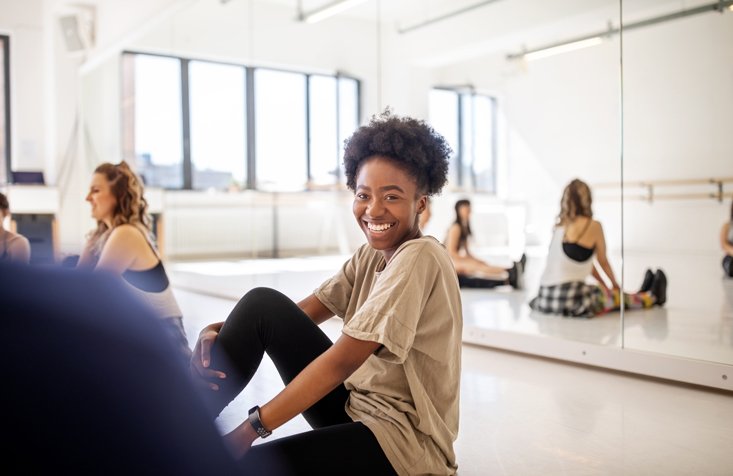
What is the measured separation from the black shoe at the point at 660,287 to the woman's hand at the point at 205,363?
2736 millimetres

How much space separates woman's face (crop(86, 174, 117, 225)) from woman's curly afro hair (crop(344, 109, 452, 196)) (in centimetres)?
170

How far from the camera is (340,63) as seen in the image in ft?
15.4

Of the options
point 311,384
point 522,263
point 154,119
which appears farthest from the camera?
point 154,119

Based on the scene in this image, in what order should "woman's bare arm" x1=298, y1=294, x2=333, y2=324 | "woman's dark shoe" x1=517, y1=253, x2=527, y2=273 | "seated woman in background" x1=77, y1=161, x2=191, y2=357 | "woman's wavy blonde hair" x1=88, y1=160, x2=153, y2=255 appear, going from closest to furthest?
"woman's bare arm" x1=298, y1=294, x2=333, y2=324
"seated woman in background" x1=77, y1=161, x2=191, y2=357
"woman's wavy blonde hair" x1=88, y1=160, x2=153, y2=255
"woman's dark shoe" x1=517, y1=253, x2=527, y2=273

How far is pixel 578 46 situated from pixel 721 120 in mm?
865

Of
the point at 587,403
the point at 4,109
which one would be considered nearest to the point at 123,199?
the point at 587,403

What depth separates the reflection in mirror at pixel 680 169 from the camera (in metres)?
3.02

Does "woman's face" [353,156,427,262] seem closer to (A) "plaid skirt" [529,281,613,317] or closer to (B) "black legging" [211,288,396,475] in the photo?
(B) "black legging" [211,288,396,475]

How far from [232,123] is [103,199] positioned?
2.78 m

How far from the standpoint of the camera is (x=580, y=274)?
404 centimetres

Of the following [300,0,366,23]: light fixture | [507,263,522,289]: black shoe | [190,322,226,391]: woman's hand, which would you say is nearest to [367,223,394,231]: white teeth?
[190,322,226,391]: woman's hand

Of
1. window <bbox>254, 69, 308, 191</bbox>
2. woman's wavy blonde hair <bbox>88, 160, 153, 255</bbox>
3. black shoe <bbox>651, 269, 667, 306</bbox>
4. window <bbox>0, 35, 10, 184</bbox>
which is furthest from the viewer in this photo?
window <bbox>0, 35, 10, 184</bbox>

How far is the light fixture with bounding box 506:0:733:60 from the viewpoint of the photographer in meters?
2.95

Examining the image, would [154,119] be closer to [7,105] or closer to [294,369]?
[7,105]
